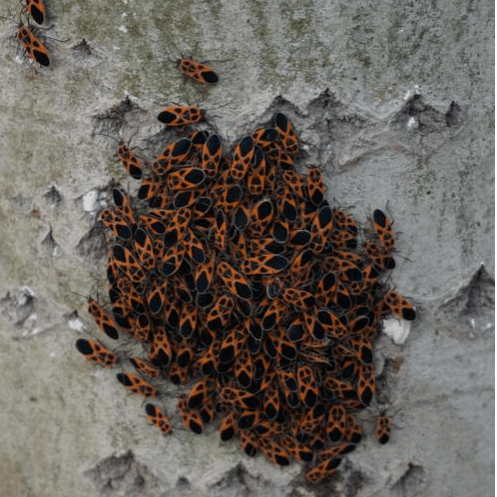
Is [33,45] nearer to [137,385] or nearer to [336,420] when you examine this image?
[137,385]

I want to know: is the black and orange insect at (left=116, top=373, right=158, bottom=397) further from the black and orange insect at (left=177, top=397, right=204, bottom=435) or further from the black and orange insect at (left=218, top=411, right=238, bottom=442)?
the black and orange insect at (left=218, top=411, right=238, bottom=442)

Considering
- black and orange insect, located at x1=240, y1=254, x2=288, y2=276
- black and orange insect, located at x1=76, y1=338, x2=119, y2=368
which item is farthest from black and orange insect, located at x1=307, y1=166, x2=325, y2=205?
black and orange insect, located at x1=76, y1=338, x2=119, y2=368

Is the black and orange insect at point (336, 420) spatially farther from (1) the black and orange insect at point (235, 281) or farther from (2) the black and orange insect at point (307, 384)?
(1) the black and orange insect at point (235, 281)

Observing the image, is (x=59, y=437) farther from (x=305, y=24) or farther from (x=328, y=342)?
(x=305, y=24)

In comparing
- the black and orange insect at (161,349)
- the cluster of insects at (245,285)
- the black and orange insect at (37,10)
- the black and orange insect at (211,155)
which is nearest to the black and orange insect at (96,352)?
the cluster of insects at (245,285)

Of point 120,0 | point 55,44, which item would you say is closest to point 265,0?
point 120,0

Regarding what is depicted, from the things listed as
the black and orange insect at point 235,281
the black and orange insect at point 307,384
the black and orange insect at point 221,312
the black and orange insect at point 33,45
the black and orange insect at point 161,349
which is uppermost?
the black and orange insect at point 33,45
